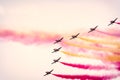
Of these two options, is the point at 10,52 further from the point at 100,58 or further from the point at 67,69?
the point at 100,58

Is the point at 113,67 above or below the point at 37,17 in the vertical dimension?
below

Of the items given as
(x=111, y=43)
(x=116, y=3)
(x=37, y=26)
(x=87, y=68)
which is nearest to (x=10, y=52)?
(x=37, y=26)

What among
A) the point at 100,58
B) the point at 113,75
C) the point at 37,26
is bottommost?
the point at 113,75

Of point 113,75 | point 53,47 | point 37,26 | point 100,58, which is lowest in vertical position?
point 113,75

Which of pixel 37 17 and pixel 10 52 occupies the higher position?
pixel 37 17

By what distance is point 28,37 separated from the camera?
3.34 meters

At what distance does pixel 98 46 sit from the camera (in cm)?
336

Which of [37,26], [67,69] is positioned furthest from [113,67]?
[37,26]

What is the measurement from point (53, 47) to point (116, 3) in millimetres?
1171

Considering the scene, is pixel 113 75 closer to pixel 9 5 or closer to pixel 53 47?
pixel 53 47

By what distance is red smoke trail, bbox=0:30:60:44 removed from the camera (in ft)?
10.9

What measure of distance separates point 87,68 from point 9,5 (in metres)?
1.47

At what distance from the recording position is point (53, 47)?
10.9 ft

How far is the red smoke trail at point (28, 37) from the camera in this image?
3.32 metres
